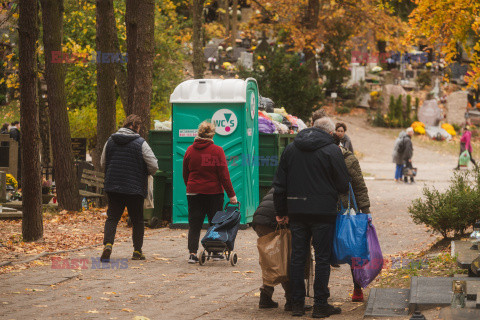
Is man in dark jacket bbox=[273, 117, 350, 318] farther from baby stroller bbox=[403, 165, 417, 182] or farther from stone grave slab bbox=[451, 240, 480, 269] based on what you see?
baby stroller bbox=[403, 165, 417, 182]

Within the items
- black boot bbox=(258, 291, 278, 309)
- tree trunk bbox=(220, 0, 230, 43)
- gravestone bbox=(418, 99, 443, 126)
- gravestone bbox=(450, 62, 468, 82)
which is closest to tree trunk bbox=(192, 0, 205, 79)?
black boot bbox=(258, 291, 278, 309)

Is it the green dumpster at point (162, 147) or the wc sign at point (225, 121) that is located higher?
the wc sign at point (225, 121)

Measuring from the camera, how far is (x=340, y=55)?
1873 inches

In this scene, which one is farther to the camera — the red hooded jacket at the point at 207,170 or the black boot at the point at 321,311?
the red hooded jacket at the point at 207,170

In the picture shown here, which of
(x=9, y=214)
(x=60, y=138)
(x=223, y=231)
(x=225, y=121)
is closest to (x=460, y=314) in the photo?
(x=223, y=231)

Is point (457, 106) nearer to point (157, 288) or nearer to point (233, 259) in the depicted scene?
point (233, 259)

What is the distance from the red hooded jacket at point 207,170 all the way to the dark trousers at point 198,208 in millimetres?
106

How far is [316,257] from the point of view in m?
7.56

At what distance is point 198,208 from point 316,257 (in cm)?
342

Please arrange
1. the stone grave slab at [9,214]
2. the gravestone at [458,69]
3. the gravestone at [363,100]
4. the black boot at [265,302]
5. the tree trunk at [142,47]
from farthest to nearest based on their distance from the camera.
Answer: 1. the gravestone at [458,69]
2. the gravestone at [363,100]
3. the stone grave slab at [9,214]
4. the tree trunk at [142,47]
5. the black boot at [265,302]

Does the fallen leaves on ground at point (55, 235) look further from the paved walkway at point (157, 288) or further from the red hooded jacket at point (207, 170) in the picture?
the red hooded jacket at point (207, 170)

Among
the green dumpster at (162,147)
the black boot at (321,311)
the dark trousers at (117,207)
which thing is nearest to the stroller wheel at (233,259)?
the dark trousers at (117,207)

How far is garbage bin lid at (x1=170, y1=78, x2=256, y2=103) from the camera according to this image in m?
14.4

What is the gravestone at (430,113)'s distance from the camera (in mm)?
44250
